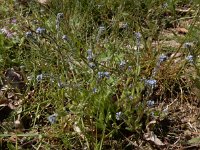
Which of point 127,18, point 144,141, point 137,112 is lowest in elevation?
point 144,141

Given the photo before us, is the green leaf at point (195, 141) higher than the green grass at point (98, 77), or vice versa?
the green grass at point (98, 77)

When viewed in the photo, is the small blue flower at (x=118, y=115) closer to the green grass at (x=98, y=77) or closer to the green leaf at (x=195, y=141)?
the green grass at (x=98, y=77)

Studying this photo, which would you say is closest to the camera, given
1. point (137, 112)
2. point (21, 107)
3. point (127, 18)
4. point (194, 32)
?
point (137, 112)

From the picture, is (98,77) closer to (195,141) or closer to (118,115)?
(118,115)

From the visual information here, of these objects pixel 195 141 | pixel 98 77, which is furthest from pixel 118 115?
pixel 195 141


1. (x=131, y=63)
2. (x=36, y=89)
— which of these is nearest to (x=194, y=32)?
(x=131, y=63)

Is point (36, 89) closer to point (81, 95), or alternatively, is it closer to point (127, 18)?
point (81, 95)

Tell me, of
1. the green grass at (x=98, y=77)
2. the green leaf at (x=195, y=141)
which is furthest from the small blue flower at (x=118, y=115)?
the green leaf at (x=195, y=141)

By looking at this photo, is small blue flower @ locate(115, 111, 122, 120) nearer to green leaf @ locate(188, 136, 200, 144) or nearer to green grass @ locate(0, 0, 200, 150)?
green grass @ locate(0, 0, 200, 150)
